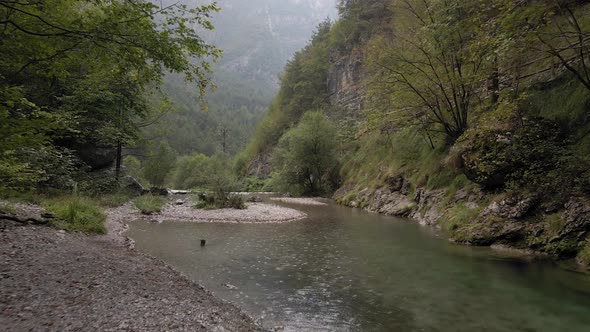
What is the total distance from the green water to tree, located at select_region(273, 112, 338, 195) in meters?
27.0

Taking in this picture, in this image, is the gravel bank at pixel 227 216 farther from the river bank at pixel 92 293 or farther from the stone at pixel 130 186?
the river bank at pixel 92 293

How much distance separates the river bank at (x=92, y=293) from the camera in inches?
193

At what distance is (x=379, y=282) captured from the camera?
9000 mm

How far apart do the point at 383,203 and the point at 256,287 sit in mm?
19106

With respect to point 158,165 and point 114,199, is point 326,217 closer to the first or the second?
point 114,199

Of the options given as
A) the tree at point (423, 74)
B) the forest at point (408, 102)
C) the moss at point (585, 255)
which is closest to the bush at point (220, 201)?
the forest at point (408, 102)

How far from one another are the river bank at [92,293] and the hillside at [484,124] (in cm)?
1009

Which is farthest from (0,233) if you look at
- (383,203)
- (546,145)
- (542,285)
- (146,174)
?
(146,174)

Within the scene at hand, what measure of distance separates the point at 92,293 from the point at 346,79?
5536 cm

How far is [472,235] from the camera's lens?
13375 mm

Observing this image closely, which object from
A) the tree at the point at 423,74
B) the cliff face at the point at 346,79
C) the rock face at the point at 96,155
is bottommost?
the rock face at the point at 96,155

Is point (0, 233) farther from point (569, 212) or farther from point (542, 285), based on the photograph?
point (569, 212)

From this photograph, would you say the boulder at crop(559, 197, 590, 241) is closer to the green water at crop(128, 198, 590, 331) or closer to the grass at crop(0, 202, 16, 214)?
the green water at crop(128, 198, 590, 331)

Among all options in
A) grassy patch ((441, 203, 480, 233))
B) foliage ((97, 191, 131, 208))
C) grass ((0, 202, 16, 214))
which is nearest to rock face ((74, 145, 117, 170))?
foliage ((97, 191, 131, 208))
